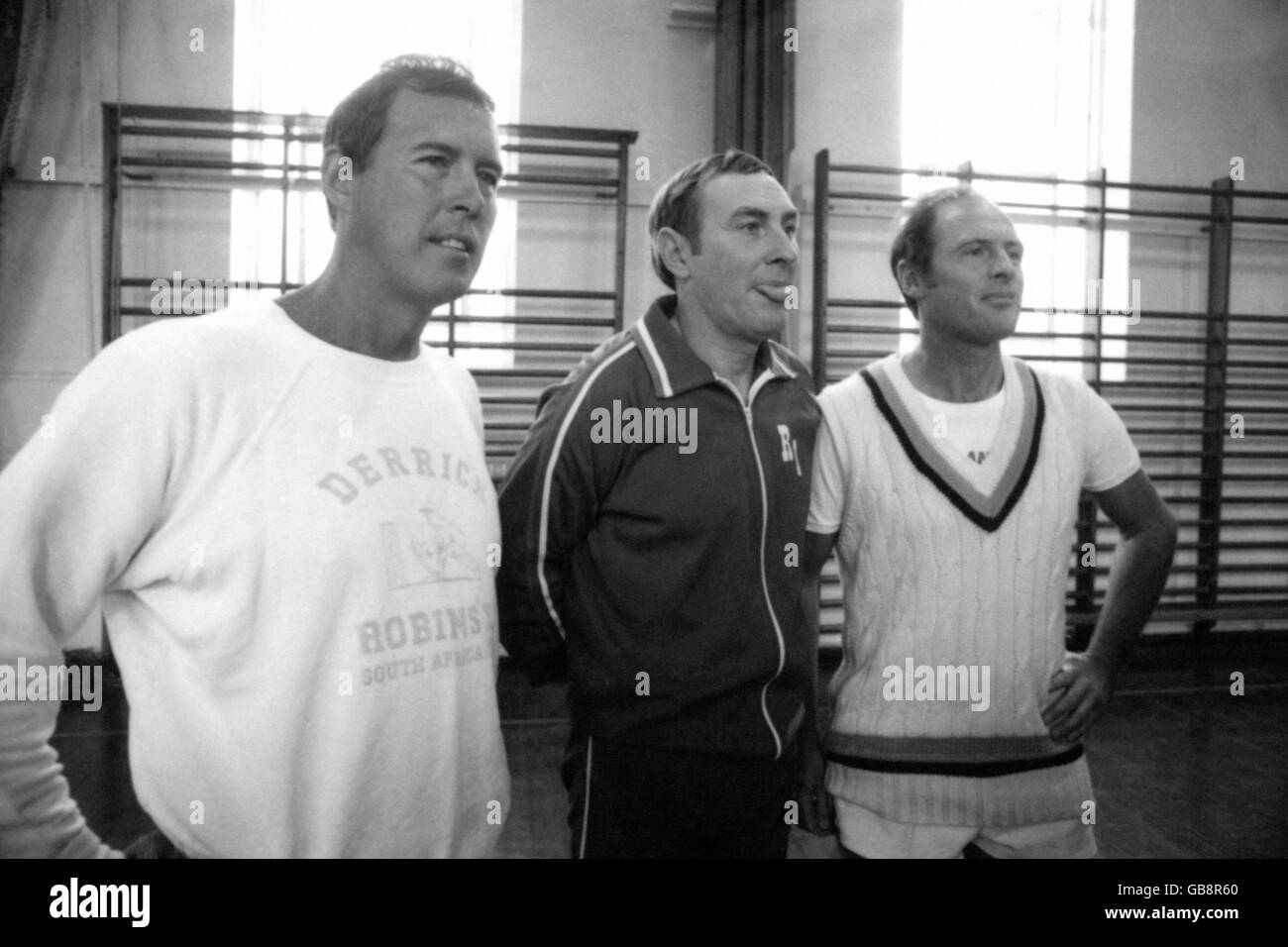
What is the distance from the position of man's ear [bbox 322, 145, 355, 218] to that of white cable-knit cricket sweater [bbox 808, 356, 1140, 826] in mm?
643

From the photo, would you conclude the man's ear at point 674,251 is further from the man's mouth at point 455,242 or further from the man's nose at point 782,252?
the man's mouth at point 455,242

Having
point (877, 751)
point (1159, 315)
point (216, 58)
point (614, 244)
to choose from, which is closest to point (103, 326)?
point (216, 58)

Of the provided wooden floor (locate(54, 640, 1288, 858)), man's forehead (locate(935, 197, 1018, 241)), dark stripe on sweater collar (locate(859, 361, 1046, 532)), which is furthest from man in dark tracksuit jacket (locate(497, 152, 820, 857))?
wooden floor (locate(54, 640, 1288, 858))

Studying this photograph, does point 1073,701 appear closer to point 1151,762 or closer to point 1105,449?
point 1105,449

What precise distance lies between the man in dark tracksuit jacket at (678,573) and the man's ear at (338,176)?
1.11ft

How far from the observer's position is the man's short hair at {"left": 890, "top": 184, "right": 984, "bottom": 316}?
1.15 meters

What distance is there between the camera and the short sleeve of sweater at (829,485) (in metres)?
1.08

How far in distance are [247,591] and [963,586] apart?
764 millimetres

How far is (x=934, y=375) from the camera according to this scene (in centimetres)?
110

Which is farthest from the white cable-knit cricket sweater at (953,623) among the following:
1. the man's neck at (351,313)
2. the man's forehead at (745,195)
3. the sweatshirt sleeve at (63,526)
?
the sweatshirt sleeve at (63,526)

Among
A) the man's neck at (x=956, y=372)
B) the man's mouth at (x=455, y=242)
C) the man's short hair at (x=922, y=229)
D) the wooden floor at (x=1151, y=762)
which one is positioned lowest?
the wooden floor at (x=1151, y=762)

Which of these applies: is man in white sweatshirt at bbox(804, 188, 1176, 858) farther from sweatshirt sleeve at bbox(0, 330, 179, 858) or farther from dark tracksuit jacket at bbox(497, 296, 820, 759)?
sweatshirt sleeve at bbox(0, 330, 179, 858)

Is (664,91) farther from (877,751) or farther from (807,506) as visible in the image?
(877,751)

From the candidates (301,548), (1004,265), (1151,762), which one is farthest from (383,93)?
(1151,762)
